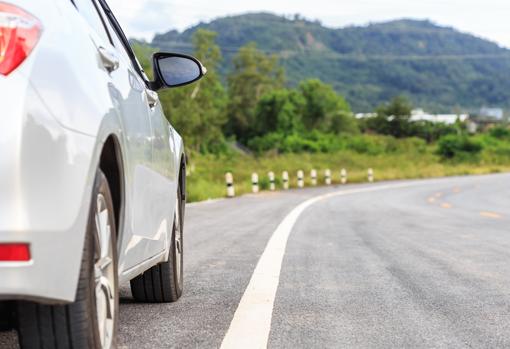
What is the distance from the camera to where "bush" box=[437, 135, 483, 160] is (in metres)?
70.5

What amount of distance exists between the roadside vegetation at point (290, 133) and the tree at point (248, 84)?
0.41ft

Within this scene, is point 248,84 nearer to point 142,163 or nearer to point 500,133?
point 500,133

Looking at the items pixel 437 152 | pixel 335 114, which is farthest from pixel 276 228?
pixel 335 114

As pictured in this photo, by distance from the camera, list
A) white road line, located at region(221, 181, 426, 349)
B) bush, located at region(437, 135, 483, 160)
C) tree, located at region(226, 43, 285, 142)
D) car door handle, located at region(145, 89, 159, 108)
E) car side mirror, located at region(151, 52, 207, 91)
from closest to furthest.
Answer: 1. white road line, located at region(221, 181, 426, 349)
2. car door handle, located at region(145, 89, 159, 108)
3. car side mirror, located at region(151, 52, 207, 91)
4. bush, located at region(437, 135, 483, 160)
5. tree, located at region(226, 43, 285, 142)

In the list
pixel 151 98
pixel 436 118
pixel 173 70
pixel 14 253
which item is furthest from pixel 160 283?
pixel 436 118

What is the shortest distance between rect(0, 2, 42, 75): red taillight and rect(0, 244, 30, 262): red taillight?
469mm

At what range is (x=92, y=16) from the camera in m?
3.68

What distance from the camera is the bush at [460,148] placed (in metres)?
70.5

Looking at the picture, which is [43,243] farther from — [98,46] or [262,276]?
[262,276]

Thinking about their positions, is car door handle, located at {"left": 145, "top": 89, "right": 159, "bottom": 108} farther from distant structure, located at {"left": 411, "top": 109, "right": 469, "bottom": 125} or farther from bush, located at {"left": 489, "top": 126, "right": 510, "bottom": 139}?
distant structure, located at {"left": 411, "top": 109, "right": 469, "bottom": 125}

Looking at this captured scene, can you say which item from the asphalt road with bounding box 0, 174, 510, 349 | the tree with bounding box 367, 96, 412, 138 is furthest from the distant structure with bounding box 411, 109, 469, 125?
the asphalt road with bounding box 0, 174, 510, 349

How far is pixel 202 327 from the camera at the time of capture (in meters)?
4.04

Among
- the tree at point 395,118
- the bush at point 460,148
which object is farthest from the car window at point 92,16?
the tree at point 395,118

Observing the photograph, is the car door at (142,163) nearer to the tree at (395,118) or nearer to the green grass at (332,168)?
the green grass at (332,168)
